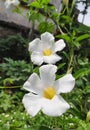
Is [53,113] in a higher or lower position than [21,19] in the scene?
higher

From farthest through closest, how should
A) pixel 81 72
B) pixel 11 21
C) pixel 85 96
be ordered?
pixel 11 21
pixel 85 96
pixel 81 72

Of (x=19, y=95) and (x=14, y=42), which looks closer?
(x=19, y=95)

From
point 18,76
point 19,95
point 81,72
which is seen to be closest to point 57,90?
point 81,72

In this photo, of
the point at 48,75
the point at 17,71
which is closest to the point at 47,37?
the point at 48,75

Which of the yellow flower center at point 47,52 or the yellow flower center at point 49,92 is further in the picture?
the yellow flower center at point 47,52

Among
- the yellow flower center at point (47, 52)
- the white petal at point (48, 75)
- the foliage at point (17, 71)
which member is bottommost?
the foliage at point (17, 71)

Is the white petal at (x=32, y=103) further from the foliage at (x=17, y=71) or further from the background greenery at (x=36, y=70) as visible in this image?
the foliage at (x=17, y=71)

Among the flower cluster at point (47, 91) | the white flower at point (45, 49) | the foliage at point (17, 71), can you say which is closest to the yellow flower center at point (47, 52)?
the white flower at point (45, 49)

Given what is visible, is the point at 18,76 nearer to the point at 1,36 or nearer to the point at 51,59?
the point at 1,36
